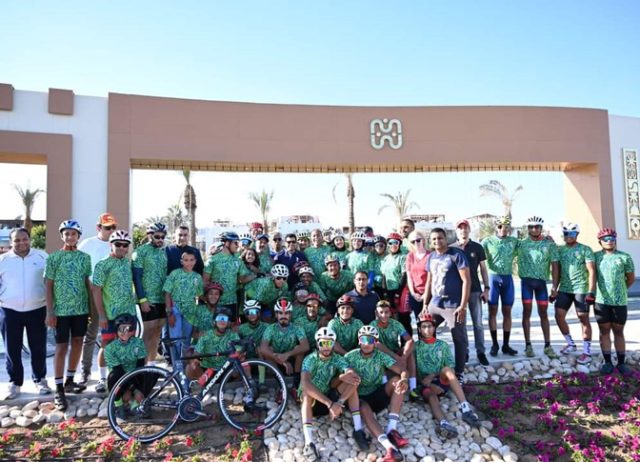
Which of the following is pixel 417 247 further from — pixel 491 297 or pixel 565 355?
pixel 565 355

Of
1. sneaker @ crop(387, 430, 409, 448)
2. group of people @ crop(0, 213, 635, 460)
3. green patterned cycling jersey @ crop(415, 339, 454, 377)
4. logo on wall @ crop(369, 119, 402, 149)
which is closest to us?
sneaker @ crop(387, 430, 409, 448)

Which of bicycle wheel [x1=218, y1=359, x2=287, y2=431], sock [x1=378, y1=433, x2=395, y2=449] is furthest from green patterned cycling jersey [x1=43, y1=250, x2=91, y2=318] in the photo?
sock [x1=378, y1=433, x2=395, y2=449]

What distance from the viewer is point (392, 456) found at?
14.8 feet

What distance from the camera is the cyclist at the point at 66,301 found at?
535cm

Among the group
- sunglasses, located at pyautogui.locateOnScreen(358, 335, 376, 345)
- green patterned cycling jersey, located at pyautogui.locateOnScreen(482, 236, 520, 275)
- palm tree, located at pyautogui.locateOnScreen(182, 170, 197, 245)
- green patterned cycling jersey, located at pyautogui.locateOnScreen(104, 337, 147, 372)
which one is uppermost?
palm tree, located at pyautogui.locateOnScreen(182, 170, 197, 245)

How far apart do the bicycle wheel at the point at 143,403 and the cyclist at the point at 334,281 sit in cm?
253

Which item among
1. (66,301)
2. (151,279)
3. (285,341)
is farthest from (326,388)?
(66,301)

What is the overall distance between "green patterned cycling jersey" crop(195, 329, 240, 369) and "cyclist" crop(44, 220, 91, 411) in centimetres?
151

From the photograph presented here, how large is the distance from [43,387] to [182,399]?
6.76 ft

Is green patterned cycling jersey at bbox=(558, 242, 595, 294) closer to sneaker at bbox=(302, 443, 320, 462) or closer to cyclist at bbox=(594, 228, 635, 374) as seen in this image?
cyclist at bbox=(594, 228, 635, 374)

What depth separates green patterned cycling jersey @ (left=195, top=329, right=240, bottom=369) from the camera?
5438mm

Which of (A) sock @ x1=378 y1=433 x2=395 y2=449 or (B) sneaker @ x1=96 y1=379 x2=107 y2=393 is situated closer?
(A) sock @ x1=378 y1=433 x2=395 y2=449

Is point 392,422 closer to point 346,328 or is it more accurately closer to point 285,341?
point 346,328

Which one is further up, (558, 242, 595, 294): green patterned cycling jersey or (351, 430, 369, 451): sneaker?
(558, 242, 595, 294): green patterned cycling jersey
